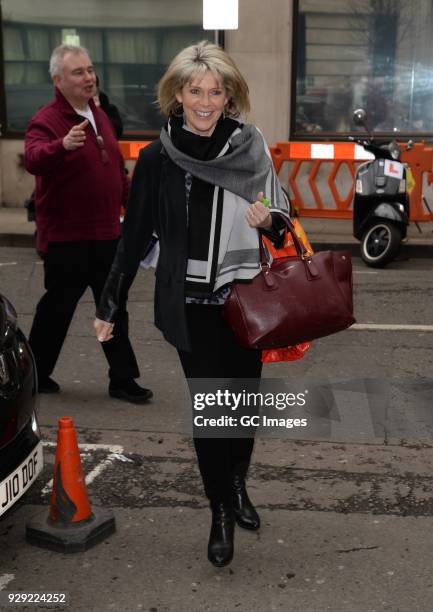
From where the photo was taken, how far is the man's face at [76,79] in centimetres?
539

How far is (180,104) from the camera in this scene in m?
3.66

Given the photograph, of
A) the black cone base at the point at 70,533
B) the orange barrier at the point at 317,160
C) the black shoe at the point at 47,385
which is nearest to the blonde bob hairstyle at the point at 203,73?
the black cone base at the point at 70,533

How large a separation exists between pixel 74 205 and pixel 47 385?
1116 millimetres

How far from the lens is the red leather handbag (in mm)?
3576

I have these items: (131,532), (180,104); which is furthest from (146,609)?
(180,104)

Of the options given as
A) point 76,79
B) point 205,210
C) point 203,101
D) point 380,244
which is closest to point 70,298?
point 76,79

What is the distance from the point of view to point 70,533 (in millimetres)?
3908

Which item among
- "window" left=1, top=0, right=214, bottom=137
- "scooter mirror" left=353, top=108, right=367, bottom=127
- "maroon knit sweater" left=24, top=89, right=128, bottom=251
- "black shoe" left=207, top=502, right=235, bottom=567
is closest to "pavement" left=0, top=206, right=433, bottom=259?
"scooter mirror" left=353, top=108, right=367, bottom=127

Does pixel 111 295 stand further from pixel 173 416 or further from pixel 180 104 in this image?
pixel 173 416

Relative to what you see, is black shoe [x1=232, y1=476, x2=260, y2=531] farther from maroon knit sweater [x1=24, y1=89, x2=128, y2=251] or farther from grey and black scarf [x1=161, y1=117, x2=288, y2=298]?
maroon knit sweater [x1=24, y1=89, x2=128, y2=251]

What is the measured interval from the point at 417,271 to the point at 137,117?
5.63 meters

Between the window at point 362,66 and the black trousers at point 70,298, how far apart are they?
812 cm

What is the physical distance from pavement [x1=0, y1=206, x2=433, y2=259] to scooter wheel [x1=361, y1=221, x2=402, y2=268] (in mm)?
703

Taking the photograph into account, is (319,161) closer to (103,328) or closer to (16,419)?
(103,328)
